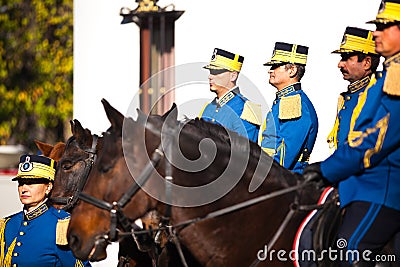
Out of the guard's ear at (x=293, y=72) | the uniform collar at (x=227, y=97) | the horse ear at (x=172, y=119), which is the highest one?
the guard's ear at (x=293, y=72)

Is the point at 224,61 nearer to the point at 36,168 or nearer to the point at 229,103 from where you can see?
the point at 229,103

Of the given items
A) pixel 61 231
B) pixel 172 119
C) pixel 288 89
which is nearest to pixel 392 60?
pixel 172 119

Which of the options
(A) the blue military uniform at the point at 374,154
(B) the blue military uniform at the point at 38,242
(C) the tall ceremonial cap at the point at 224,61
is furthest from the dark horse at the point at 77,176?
(A) the blue military uniform at the point at 374,154

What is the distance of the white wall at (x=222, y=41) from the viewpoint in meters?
7.78

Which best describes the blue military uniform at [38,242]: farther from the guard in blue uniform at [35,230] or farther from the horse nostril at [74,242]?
the horse nostril at [74,242]

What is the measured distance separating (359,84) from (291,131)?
0.59 metres

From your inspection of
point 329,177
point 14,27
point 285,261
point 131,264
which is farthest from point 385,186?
point 14,27

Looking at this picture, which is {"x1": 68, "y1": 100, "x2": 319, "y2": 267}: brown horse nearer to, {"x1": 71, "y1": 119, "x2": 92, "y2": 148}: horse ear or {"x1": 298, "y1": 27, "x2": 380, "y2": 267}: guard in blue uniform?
{"x1": 298, "y1": 27, "x2": 380, "y2": 267}: guard in blue uniform

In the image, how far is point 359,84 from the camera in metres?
5.86

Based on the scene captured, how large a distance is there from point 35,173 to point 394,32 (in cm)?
295

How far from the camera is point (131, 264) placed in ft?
20.9

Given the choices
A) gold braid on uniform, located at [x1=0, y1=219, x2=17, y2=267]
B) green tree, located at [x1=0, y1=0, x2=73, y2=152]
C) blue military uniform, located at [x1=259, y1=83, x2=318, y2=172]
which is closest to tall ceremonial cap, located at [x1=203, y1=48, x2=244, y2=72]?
blue military uniform, located at [x1=259, y1=83, x2=318, y2=172]

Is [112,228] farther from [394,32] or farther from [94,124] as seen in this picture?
[94,124]

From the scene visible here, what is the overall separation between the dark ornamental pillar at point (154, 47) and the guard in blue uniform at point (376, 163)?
17.0 feet
